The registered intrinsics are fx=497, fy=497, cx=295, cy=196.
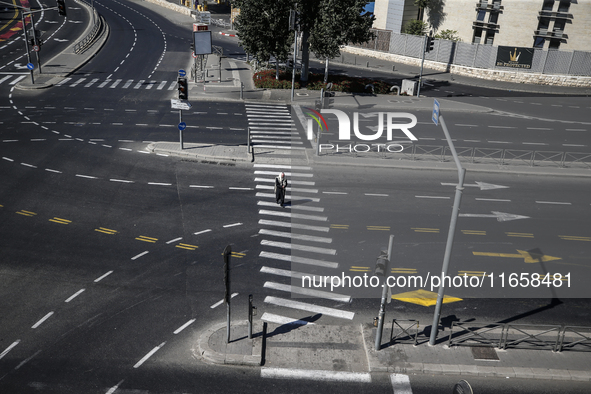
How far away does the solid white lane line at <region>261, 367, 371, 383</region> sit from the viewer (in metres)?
14.7

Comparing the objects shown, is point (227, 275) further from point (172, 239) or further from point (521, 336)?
point (521, 336)

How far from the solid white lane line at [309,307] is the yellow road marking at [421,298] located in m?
2.25

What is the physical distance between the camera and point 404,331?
53.1 ft

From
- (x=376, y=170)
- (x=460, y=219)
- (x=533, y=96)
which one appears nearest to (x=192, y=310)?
(x=460, y=219)

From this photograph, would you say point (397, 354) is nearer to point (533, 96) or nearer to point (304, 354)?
point (304, 354)

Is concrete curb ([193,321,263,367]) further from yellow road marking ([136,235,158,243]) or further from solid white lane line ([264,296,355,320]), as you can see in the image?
yellow road marking ([136,235,158,243])

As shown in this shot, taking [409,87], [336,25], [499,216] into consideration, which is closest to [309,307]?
[499,216]

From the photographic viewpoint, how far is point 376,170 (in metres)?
30.6

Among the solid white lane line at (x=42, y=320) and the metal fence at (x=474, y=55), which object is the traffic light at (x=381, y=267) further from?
the metal fence at (x=474, y=55)

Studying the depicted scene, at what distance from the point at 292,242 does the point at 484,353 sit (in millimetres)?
8978

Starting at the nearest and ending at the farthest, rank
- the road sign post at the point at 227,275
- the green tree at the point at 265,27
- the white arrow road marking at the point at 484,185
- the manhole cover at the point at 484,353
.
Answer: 1. the road sign post at the point at 227,275
2. the manhole cover at the point at 484,353
3. the white arrow road marking at the point at 484,185
4. the green tree at the point at 265,27

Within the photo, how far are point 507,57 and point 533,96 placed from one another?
25.6 ft

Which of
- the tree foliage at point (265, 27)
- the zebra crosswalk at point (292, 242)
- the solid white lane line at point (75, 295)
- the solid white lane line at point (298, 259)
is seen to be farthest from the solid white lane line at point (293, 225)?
the tree foliage at point (265, 27)

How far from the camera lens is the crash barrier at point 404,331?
1614cm
